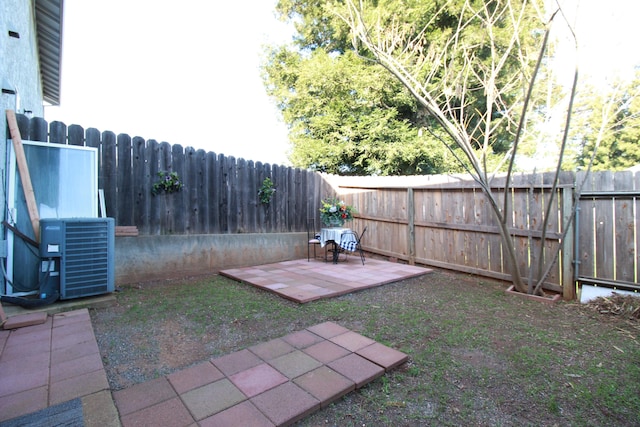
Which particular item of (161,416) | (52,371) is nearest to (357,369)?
(161,416)

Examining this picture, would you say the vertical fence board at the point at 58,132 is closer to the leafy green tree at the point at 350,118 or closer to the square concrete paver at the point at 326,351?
the square concrete paver at the point at 326,351

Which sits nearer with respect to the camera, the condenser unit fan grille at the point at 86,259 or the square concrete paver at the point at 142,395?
the square concrete paver at the point at 142,395

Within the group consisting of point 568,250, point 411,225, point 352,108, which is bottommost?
point 568,250

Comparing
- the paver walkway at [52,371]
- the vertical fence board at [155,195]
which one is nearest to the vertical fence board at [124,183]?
the vertical fence board at [155,195]

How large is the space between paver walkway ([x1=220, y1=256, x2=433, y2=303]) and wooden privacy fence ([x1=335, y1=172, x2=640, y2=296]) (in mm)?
648

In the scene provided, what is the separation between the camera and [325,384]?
6.38 feet

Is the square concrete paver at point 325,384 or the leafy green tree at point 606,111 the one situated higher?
the leafy green tree at point 606,111

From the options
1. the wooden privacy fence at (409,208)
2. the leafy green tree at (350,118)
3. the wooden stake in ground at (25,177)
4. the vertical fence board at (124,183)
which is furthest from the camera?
the leafy green tree at (350,118)

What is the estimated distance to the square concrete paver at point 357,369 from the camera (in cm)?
202

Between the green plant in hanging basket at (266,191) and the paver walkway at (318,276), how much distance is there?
1228 millimetres

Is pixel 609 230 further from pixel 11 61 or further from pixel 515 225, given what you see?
pixel 11 61

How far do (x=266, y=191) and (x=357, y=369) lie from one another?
427cm

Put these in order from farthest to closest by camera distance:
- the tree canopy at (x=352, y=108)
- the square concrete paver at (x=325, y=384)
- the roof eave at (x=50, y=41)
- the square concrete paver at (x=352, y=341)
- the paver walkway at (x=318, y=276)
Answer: the tree canopy at (x=352, y=108)
the roof eave at (x=50, y=41)
the paver walkway at (x=318, y=276)
the square concrete paver at (x=352, y=341)
the square concrete paver at (x=325, y=384)

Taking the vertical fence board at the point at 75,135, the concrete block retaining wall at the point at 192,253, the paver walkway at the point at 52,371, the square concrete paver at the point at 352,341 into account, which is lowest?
the square concrete paver at the point at 352,341
